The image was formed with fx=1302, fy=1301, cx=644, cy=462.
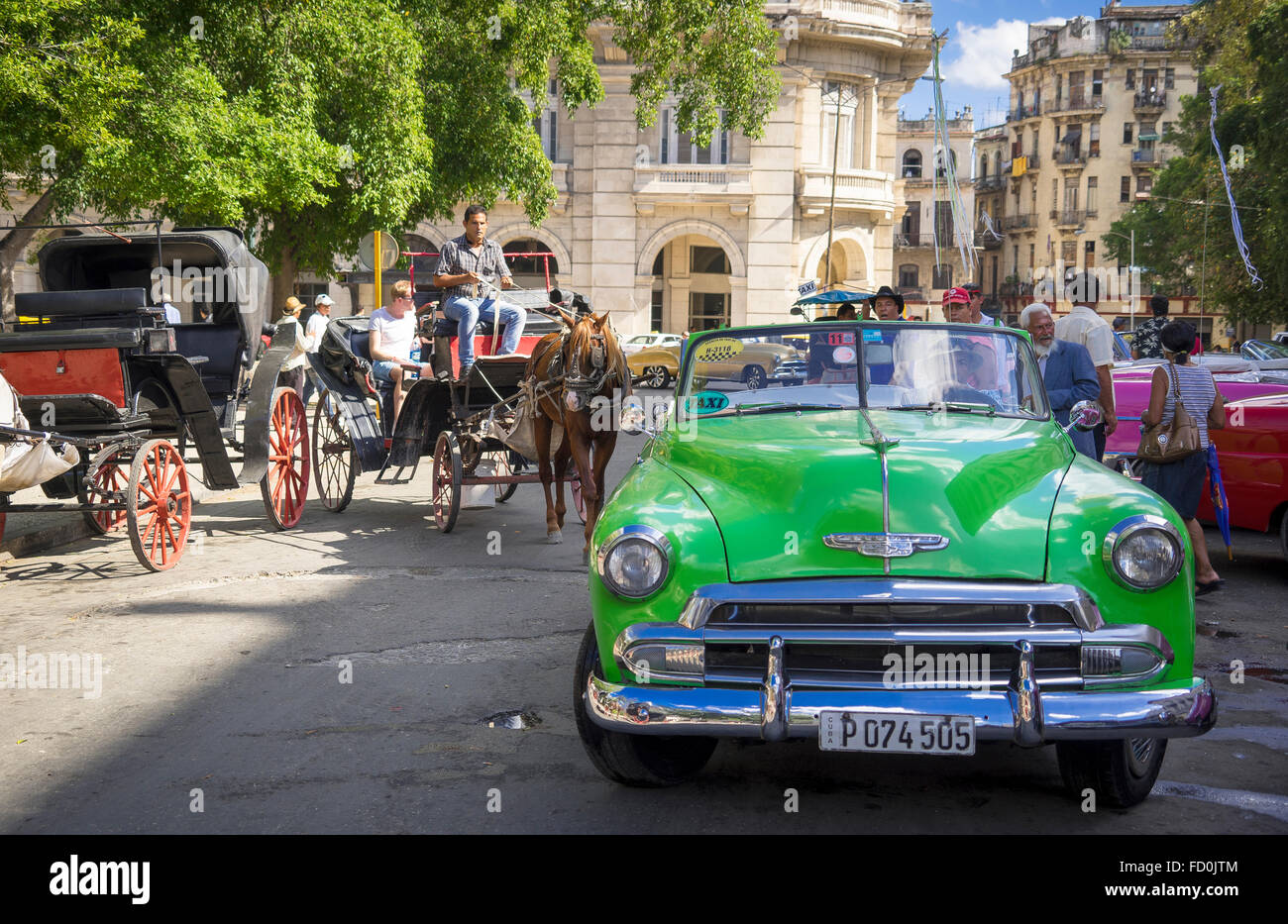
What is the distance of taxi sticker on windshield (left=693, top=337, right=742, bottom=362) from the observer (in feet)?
20.5

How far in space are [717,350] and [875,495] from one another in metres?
1.96

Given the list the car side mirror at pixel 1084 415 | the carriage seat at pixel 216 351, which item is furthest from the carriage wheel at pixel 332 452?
the car side mirror at pixel 1084 415

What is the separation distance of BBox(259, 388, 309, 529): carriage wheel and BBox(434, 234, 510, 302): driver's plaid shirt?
64.1 inches

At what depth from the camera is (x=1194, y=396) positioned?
28.7 feet

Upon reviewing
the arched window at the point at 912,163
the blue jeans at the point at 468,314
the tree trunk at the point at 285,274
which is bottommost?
the blue jeans at the point at 468,314

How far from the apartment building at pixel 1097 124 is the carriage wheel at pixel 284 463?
250ft

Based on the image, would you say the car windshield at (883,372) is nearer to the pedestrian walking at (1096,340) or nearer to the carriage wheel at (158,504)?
the pedestrian walking at (1096,340)

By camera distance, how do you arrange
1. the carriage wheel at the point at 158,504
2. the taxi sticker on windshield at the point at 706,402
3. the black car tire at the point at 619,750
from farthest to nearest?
1. the carriage wheel at the point at 158,504
2. the taxi sticker on windshield at the point at 706,402
3. the black car tire at the point at 619,750

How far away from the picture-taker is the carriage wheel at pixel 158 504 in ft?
27.7

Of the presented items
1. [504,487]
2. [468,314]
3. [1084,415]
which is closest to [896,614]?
[1084,415]

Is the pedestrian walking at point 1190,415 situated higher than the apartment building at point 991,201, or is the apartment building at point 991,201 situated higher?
the apartment building at point 991,201

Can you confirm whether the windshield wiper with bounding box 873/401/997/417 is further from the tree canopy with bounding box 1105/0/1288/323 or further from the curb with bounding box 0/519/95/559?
the tree canopy with bounding box 1105/0/1288/323
